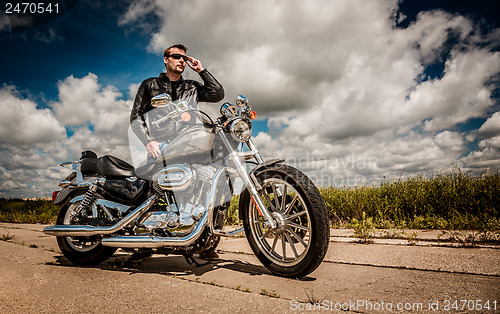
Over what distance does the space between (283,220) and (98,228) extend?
1889 millimetres

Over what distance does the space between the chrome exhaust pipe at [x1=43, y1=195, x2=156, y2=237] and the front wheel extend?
3.11 ft

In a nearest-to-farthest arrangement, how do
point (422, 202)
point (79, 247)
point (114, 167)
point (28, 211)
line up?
point (114, 167)
point (79, 247)
point (422, 202)
point (28, 211)

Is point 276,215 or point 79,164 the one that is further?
point 79,164

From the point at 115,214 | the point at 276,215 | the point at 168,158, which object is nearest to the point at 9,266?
the point at 115,214

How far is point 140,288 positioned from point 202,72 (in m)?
2.40

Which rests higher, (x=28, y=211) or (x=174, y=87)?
(x=174, y=87)

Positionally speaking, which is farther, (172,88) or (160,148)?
(172,88)

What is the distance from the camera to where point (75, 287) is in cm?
229

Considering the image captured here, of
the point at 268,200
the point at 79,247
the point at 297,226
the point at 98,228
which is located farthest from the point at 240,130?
the point at 79,247

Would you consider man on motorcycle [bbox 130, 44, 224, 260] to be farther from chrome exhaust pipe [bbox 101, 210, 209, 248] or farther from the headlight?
chrome exhaust pipe [bbox 101, 210, 209, 248]

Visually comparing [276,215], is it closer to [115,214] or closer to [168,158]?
[168,158]

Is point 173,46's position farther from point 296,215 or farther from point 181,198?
point 296,215

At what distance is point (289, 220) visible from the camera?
8.42ft

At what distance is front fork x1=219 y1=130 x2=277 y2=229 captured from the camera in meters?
2.55
